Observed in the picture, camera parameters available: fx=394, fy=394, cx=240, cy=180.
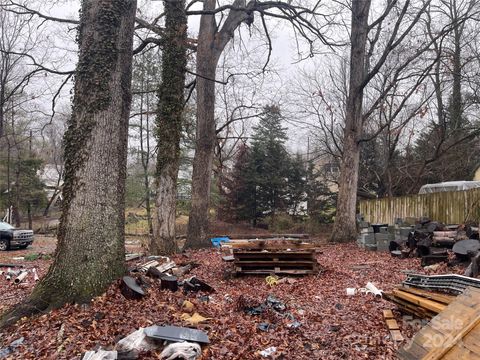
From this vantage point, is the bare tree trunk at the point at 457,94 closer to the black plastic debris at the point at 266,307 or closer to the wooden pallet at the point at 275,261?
the wooden pallet at the point at 275,261

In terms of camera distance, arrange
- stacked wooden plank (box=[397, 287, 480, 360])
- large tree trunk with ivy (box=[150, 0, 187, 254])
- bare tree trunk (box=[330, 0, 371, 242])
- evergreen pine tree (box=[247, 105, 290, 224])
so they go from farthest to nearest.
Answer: evergreen pine tree (box=[247, 105, 290, 224]) < bare tree trunk (box=[330, 0, 371, 242]) < large tree trunk with ivy (box=[150, 0, 187, 254]) < stacked wooden plank (box=[397, 287, 480, 360])

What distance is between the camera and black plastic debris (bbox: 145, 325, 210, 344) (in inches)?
144

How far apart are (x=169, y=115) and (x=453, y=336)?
7.94 meters

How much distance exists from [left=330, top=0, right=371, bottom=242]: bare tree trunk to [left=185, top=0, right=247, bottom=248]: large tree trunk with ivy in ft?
15.0

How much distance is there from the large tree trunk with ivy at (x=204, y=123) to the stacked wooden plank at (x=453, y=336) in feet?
30.7

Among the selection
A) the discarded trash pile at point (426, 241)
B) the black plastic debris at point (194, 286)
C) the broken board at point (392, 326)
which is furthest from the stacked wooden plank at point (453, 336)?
the discarded trash pile at point (426, 241)

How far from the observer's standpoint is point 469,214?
11.3 metres

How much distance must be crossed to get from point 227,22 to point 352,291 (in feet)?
32.8

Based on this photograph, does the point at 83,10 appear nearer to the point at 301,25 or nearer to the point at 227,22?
the point at 301,25

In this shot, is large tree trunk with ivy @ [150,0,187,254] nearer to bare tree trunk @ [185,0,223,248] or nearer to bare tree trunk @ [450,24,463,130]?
bare tree trunk @ [185,0,223,248]

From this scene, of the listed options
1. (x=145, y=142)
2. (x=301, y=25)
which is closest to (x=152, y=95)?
(x=145, y=142)

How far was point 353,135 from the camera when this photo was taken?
14391mm

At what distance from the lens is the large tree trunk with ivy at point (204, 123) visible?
1247cm

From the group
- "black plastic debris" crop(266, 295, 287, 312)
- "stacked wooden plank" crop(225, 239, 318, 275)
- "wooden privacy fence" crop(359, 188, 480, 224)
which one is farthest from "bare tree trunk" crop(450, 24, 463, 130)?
"black plastic debris" crop(266, 295, 287, 312)
